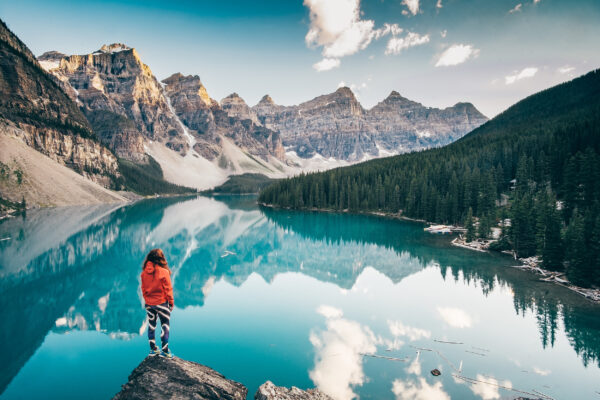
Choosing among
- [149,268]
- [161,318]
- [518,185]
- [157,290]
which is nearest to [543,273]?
[161,318]

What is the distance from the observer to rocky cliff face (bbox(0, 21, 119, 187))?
402ft

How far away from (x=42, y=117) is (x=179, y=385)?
165 metres

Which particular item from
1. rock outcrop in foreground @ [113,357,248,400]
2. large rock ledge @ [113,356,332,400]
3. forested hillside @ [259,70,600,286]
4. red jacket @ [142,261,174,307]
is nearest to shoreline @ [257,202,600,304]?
forested hillside @ [259,70,600,286]

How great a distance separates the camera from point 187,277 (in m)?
34.2

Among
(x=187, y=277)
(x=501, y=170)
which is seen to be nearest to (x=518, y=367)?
(x=187, y=277)

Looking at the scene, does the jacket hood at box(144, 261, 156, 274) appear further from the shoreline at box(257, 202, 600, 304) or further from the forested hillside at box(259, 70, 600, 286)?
the forested hillside at box(259, 70, 600, 286)

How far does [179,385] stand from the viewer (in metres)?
9.35

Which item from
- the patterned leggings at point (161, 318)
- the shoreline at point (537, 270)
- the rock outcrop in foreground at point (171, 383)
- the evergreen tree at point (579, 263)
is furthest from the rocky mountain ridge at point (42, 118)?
the evergreen tree at point (579, 263)

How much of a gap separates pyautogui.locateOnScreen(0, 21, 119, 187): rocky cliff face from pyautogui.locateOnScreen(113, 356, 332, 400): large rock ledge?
137 meters

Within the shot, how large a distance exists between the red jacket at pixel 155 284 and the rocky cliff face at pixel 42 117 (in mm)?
136344

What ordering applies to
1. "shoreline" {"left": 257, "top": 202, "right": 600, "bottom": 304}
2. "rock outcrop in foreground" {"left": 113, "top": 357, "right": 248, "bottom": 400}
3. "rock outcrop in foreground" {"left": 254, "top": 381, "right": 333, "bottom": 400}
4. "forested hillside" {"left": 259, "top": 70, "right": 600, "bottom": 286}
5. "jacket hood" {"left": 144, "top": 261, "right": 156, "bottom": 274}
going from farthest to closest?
"forested hillside" {"left": 259, "top": 70, "right": 600, "bottom": 286} < "shoreline" {"left": 257, "top": 202, "right": 600, "bottom": 304} < "rock outcrop in foreground" {"left": 254, "top": 381, "right": 333, "bottom": 400} < "jacket hood" {"left": 144, "top": 261, "right": 156, "bottom": 274} < "rock outcrop in foreground" {"left": 113, "top": 357, "right": 248, "bottom": 400}

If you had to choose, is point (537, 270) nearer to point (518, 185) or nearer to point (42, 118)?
point (518, 185)

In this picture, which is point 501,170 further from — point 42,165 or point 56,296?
point 42,165

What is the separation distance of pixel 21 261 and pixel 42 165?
269 feet
